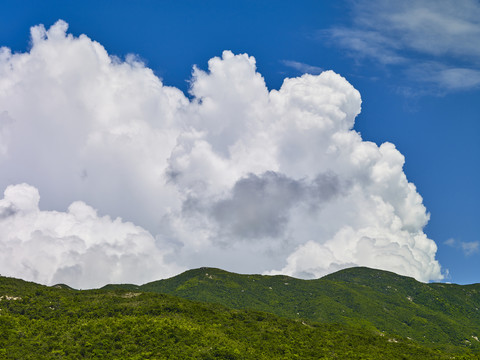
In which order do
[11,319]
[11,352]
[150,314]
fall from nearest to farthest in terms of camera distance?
[11,352], [11,319], [150,314]

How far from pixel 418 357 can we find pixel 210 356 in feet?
185

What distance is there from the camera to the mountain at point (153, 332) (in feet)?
287

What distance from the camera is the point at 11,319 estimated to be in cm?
9581

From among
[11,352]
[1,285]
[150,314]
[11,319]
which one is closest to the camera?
[11,352]

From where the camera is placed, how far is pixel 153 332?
94.7 m

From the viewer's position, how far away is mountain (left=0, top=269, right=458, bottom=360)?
287 feet

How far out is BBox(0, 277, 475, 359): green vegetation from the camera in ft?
287

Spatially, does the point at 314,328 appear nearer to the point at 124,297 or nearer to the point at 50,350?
the point at 124,297

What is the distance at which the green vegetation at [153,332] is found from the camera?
87.4 meters

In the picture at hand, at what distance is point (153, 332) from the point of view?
9469cm

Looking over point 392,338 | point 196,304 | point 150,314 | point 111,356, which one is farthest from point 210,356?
point 392,338

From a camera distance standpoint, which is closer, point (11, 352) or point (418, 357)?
point (11, 352)

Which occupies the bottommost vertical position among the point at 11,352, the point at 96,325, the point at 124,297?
the point at 11,352

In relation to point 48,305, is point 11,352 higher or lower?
lower
